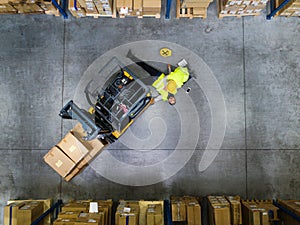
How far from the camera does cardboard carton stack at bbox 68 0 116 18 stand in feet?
20.0

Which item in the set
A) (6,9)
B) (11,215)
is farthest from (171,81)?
(11,215)

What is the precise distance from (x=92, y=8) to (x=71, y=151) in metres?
3.01

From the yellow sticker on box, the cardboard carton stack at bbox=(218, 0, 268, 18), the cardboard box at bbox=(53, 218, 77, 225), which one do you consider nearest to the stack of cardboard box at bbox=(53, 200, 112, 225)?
the cardboard box at bbox=(53, 218, 77, 225)

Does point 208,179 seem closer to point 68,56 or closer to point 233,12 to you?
point 233,12

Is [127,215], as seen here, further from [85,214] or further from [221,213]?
[221,213]

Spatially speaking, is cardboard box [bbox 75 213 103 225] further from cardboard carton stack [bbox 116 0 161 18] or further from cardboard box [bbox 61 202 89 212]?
cardboard carton stack [bbox 116 0 161 18]

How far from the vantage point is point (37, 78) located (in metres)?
6.86

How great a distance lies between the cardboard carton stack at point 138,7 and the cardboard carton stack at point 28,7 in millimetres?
1461

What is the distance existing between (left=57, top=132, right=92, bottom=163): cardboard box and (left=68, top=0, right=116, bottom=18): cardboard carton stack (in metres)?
2.67

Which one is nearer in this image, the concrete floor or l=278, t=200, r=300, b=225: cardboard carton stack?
l=278, t=200, r=300, b=225: cardboard carton stack

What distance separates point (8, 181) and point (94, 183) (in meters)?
1.90

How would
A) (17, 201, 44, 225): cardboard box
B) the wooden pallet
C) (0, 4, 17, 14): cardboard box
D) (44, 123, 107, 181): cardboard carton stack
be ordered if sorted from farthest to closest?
the wooden pallet < (0, 4, 17, 14): cardboard box < (44, 123, 107, 181): cardboard carton stack < (17, 201, 44, 225): cardboard box

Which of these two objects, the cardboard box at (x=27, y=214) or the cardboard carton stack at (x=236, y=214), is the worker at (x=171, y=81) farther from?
the cardboard box at (x=27, y=214)

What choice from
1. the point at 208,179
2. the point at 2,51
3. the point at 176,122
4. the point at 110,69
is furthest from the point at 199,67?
the point at 2,51
